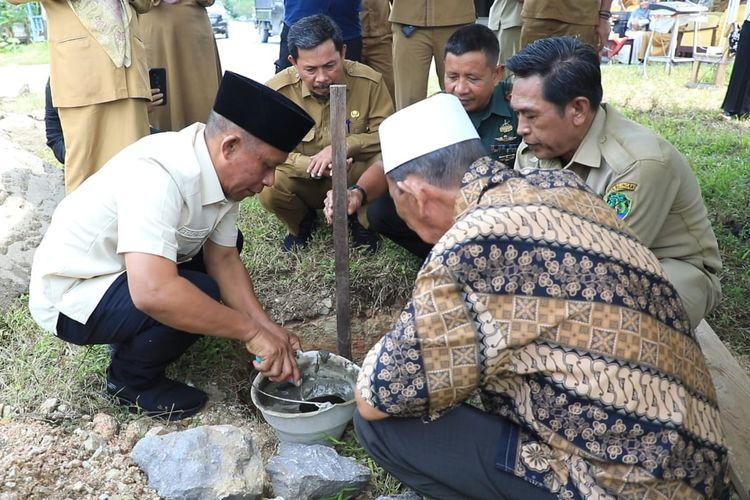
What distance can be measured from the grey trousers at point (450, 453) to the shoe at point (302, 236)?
7.86 ft

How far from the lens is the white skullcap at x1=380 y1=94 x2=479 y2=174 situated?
1758mm

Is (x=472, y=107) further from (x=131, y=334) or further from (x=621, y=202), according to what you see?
(x=131, y=334)

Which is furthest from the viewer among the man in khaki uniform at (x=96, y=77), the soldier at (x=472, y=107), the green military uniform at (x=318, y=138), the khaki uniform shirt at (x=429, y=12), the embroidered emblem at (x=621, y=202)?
the khaki uniform shirt at (x=429, y=12)

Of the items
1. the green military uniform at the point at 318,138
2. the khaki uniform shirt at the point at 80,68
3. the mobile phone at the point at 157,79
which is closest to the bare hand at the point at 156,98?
the mobile phone at the point at 157,79

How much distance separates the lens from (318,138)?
411 cm

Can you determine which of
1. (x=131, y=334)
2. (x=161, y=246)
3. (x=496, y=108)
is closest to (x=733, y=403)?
(x=496, y=108)

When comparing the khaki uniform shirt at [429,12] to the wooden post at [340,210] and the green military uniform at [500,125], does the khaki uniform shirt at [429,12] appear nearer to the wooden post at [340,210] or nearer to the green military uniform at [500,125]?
the green military uniform at [500,125]

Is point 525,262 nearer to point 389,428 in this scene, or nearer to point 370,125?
point 389,428

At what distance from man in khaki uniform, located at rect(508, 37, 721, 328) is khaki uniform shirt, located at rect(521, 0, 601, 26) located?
231 centimetres

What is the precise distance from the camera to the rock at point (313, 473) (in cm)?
215

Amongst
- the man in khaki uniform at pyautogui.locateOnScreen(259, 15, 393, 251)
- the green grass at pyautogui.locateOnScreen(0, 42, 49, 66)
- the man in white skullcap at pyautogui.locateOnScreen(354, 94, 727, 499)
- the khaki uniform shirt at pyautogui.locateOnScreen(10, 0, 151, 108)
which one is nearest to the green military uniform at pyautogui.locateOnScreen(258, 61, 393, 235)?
the man in khaki uniform at pyautogui.locateOnScreen(259, 15, 393, 251)

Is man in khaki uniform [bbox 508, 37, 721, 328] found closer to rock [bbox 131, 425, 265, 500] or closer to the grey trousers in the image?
the grey trousers

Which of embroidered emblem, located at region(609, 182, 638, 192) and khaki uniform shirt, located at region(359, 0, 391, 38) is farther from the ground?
khaki uniform shirt, located at region(359, 0, 391, 38)

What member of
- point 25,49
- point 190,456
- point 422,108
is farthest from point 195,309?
point 25,49
